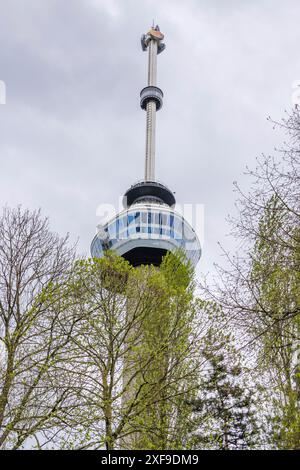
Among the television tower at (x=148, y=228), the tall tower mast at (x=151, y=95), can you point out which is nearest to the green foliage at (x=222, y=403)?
the television tower at (x=148, y=228)

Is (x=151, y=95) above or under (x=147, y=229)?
above

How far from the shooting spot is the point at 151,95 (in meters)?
52.7

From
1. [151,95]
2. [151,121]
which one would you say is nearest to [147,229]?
[151,121]

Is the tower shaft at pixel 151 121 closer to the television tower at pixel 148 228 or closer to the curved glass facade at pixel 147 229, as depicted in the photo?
the television tower at pixel 148 228

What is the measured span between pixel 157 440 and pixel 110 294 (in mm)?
4254

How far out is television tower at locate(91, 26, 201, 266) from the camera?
138 ft

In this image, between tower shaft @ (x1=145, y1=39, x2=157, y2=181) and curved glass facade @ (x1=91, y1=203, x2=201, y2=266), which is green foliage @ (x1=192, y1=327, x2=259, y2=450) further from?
tower shaft @ (x1=145, y1=39, x2=157, y2=181)

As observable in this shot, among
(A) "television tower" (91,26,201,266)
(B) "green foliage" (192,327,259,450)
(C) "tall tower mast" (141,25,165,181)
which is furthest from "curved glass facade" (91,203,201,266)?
(B) "green foliage" (192,327,259,450)

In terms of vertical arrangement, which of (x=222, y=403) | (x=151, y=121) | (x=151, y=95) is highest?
(x=151, y=95)

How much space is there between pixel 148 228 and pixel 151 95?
1794cm

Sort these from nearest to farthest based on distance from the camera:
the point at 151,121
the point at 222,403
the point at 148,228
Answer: the point at 222,403, the point at 148,228, the point at 151,121

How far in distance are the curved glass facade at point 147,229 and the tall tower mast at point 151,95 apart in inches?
201

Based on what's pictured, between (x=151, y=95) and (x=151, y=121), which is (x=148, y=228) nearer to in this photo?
(x=151, y=121)

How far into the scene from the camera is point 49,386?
10773 millimetres
